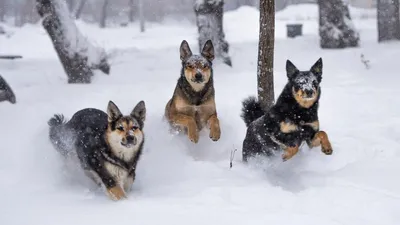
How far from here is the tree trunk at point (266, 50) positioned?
6.80 metres

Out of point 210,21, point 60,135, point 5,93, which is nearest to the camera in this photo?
point 60,135

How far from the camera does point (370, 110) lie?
7992 millimetres

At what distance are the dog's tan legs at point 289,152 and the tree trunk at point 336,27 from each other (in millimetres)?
8787

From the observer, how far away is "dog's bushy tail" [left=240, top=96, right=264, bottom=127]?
262 inches

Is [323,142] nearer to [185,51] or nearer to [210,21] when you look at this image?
[185,51]

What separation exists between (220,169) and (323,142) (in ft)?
4.12

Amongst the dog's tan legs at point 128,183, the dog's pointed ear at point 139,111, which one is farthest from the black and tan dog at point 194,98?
the dog's tan legs at point 128,183

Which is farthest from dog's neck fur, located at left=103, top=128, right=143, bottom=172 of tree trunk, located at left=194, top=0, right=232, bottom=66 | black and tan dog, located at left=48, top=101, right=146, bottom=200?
tree trunk, located at left=194, top=0, right=232, bottom=66

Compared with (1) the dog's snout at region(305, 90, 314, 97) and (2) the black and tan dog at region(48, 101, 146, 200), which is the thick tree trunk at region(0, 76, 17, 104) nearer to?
(2) the black and tan dog at region(48, 101, 146, 200)

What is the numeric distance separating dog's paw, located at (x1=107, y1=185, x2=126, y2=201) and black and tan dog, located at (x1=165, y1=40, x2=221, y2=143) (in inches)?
69.4

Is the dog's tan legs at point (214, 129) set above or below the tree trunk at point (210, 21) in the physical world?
below

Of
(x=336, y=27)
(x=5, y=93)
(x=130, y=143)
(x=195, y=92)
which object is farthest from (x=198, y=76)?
(x=336, y=27)

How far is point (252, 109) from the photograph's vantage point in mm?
6668

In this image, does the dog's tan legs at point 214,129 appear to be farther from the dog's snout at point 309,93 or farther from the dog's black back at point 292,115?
the dog's snout at point 309,93
